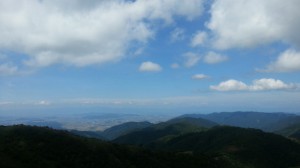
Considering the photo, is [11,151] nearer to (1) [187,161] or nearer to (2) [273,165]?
(1) [187,161]

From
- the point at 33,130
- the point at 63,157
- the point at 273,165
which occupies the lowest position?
the point at 273,165

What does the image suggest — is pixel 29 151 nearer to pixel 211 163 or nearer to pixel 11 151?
pixel 11 151

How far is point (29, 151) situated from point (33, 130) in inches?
1167

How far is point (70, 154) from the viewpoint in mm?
138500

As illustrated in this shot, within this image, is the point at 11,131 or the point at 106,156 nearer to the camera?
the point at 106,156

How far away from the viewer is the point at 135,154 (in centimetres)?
15600

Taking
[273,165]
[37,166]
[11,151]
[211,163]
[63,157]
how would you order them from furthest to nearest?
[273,165] < [211,163] < [63,157] < [11,151] < [37,166]

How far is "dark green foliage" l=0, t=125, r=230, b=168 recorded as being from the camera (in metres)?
125

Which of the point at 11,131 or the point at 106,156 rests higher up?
the point at 11,131

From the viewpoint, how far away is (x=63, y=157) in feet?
441

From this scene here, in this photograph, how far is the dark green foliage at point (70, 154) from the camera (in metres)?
125

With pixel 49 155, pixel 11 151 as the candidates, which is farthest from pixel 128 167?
pixel 11 151

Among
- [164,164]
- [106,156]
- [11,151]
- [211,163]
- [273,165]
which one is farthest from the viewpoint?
[273,165]

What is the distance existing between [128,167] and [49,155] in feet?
97.6
